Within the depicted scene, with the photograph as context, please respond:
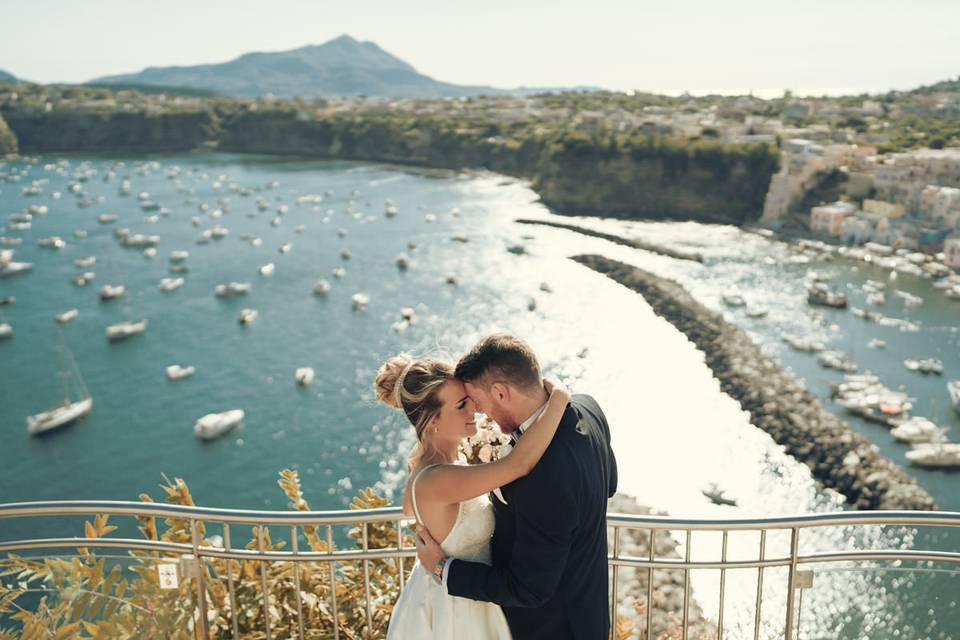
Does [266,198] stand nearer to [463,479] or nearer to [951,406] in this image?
[951,406]

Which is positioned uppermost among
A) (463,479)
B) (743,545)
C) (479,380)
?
(479,380)

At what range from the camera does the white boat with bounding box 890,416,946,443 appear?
54.6 feet

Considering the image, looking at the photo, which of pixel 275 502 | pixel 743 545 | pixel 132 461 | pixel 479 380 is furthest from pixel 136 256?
pixel 479 380

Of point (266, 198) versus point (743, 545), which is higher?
point (266, 198)

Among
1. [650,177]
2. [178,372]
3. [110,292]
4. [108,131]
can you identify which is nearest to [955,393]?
[178,372]

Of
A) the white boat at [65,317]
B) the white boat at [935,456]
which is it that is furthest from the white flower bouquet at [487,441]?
the white boat at [65,317]

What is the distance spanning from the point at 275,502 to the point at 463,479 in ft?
47.5

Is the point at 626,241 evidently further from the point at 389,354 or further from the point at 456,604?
the point at 456,604

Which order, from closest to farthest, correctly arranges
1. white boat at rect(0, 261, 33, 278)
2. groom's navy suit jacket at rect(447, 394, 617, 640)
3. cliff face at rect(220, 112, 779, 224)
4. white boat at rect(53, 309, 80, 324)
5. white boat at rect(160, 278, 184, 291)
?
groom's navy suit jacket at rect(447, 394, 617, 640)
white boat at rect(53, 309, 80, 324)
white boat at rect(160, 278, 184, 291)
white boat at rect(0, 261, 33, 278)
cliff face at rect(220, 112, 779, 224)

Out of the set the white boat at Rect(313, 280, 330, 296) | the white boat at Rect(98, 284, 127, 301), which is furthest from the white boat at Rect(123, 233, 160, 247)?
the white boat at Rect(313, 280, 330, 296)

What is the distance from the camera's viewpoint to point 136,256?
33.1 m

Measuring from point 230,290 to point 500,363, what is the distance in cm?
2737

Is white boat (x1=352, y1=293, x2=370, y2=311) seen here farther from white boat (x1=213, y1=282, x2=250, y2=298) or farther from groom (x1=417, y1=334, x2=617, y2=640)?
groom (x1=417, y1=334, x2=617, y2=640)

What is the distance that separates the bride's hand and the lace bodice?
0.25m
